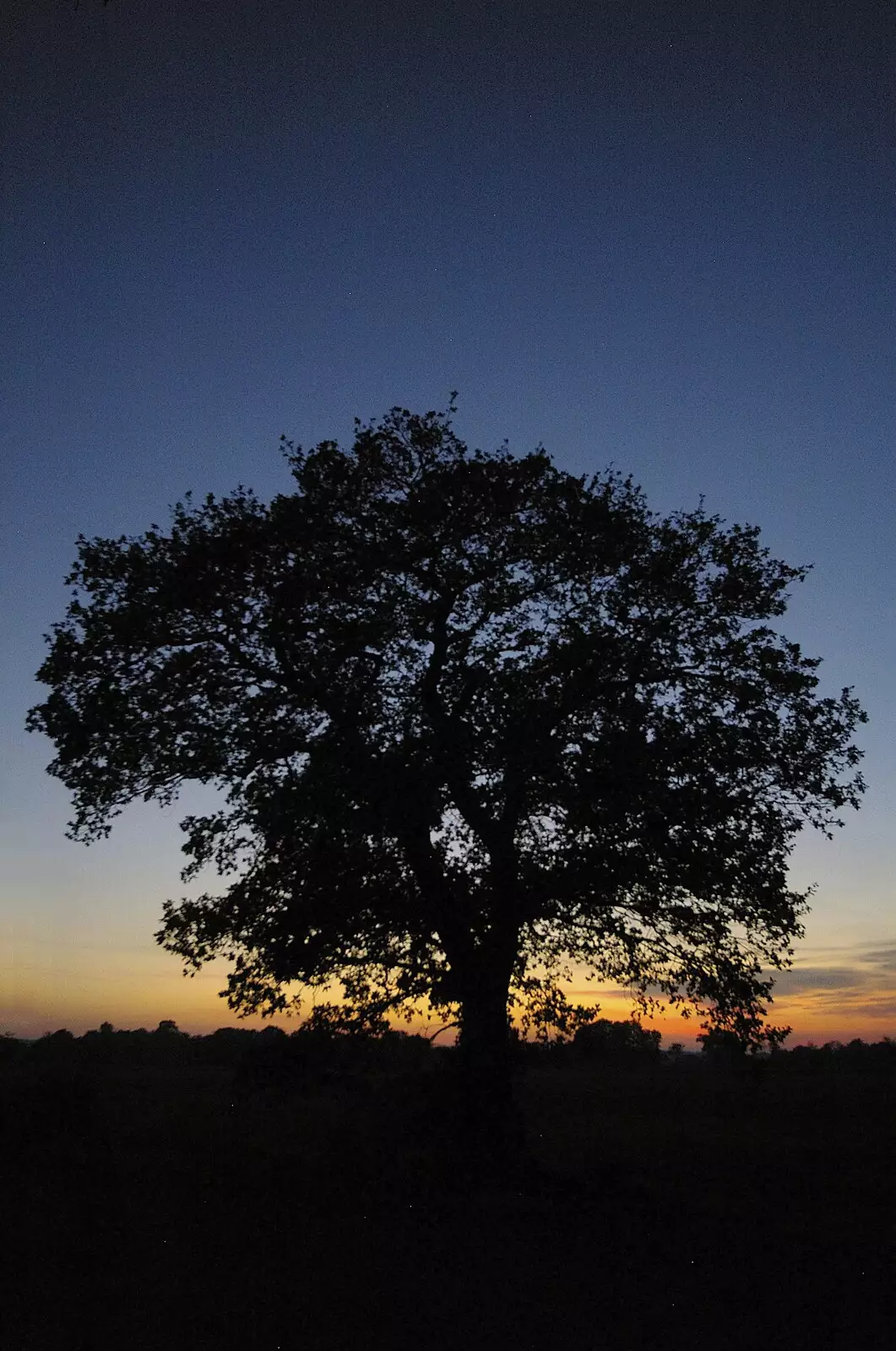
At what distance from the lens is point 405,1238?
18.2 meters

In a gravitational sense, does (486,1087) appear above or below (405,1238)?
above

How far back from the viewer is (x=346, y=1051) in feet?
69.7

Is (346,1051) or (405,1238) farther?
(346,1051)

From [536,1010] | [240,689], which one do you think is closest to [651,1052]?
[536,1010]

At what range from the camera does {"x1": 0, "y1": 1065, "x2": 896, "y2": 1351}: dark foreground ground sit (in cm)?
1451

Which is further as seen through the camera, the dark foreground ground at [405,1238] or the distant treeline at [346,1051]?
the distant treeline at [346,1051]

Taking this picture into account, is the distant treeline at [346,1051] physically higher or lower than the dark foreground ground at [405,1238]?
higher

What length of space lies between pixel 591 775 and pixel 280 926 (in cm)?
743

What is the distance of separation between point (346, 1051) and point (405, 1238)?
4019mm

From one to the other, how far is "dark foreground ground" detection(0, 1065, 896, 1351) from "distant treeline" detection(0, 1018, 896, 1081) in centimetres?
69

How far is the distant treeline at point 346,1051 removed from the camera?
68.7ft

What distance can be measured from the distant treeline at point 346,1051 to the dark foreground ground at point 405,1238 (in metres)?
0.69

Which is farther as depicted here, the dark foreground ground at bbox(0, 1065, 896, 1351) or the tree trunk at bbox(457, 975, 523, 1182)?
the tree trunk at bbox(457, 975, 523, 1182)

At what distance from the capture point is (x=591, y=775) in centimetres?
2044
